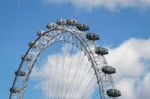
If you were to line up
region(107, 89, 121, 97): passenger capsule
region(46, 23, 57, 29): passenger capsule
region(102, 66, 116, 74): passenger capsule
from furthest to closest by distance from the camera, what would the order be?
1. region(46, 23, 57, 29): passenger capsule
2. region(102, 66, 116, 74): passenger capsule
3. region(107, 89, 121, 97): passenger capsule

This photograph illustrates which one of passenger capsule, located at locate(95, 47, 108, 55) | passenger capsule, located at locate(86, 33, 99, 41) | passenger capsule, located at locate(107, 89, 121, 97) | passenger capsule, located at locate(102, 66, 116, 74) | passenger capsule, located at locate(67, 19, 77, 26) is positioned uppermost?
passenger capsule, located at locate(67, 19, 77, 26)

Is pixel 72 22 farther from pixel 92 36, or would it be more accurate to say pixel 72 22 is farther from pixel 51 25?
pixel 51 25

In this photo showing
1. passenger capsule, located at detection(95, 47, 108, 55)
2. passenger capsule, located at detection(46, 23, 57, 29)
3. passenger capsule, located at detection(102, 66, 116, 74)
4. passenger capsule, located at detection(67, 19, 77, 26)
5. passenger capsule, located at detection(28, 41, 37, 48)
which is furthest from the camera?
passenger capsule, located at detection(28, 41, 37, 48)

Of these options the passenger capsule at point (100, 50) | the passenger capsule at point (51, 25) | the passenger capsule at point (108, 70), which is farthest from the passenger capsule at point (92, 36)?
the passenger capsule at point (51, 25)

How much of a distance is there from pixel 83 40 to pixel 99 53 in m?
3.40

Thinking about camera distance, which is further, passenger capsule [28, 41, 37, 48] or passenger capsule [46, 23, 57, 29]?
passenger capsule [28, 41, 37, 48]

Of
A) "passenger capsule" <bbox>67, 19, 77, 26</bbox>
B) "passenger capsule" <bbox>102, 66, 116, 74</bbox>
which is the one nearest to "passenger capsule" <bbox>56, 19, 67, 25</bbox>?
"passenger capsule" <bbox>67, 19, 77, 26</bbox>

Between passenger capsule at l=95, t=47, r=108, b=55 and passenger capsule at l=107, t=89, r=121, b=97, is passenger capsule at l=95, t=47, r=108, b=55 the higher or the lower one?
the higher one

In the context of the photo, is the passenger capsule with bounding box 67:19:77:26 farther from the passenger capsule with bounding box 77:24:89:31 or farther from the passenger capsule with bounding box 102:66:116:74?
the passenger capsule with bounding box 102:66:116:74

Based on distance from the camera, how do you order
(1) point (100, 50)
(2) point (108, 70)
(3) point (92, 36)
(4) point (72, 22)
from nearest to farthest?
(2) point (108, 70), (1) point (100, 50), (3) point (92, 36), (4) point (72, 22)

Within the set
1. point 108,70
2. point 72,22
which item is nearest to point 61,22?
point 72,22

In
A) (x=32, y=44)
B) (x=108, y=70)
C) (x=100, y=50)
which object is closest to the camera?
(x=108, y=70)

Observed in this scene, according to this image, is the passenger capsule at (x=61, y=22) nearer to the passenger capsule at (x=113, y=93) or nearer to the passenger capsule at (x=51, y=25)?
the passenger capsule at (x=51, y=25)

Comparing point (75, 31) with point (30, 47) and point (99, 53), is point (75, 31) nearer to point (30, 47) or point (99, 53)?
point (99, 53)
